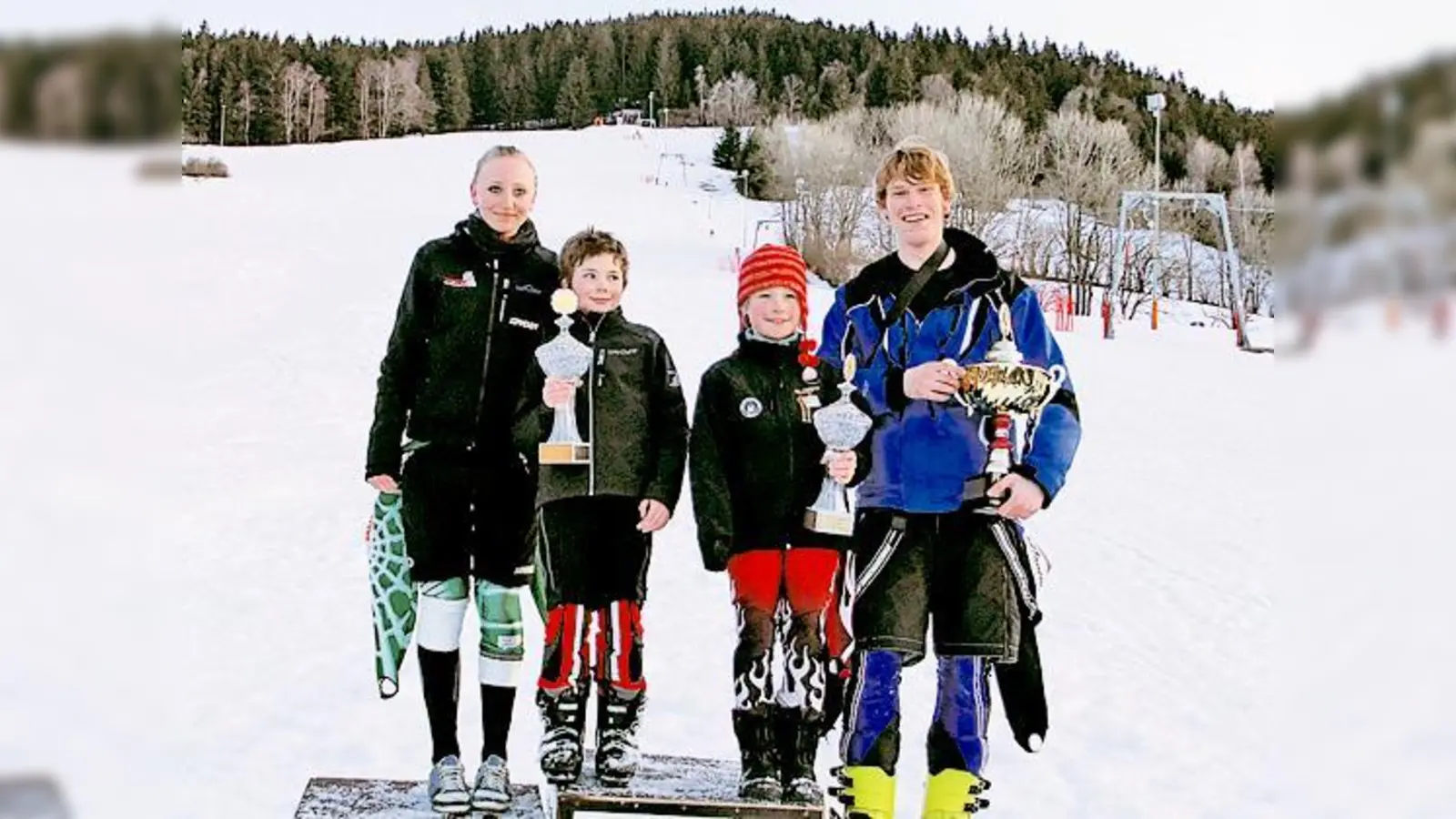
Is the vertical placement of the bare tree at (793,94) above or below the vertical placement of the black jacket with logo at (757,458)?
above

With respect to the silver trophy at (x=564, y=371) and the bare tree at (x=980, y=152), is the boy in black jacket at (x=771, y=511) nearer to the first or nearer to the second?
the silver trophy at (x=564, y=371)

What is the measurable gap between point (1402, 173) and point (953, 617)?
199 centimetres

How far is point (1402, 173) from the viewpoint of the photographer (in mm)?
1693

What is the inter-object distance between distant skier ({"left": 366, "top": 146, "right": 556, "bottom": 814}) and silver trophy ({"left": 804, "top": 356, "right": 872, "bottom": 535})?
729 mm

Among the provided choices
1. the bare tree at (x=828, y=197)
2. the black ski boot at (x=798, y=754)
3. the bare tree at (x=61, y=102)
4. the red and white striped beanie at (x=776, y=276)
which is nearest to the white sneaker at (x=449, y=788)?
the black ski boot at (x=798, y=754)

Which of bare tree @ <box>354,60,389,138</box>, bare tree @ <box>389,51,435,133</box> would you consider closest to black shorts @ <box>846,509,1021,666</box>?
bare tree @ <box>354,60,389,138</box>

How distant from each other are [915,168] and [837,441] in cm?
68

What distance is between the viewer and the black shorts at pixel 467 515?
3699 mm

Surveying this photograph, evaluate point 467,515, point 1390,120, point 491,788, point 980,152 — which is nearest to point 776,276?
point 467,515

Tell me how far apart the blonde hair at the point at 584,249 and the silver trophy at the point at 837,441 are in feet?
2.14

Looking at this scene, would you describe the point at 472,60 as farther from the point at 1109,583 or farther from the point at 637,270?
the point at 1109,583

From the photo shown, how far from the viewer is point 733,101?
74.9m

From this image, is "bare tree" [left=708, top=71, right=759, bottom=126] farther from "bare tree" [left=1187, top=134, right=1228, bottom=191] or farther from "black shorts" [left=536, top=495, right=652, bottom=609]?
"black shorts" [left=536, top=495, right=652, bottom=609]

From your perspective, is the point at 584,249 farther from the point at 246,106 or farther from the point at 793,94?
the point at 793,94
